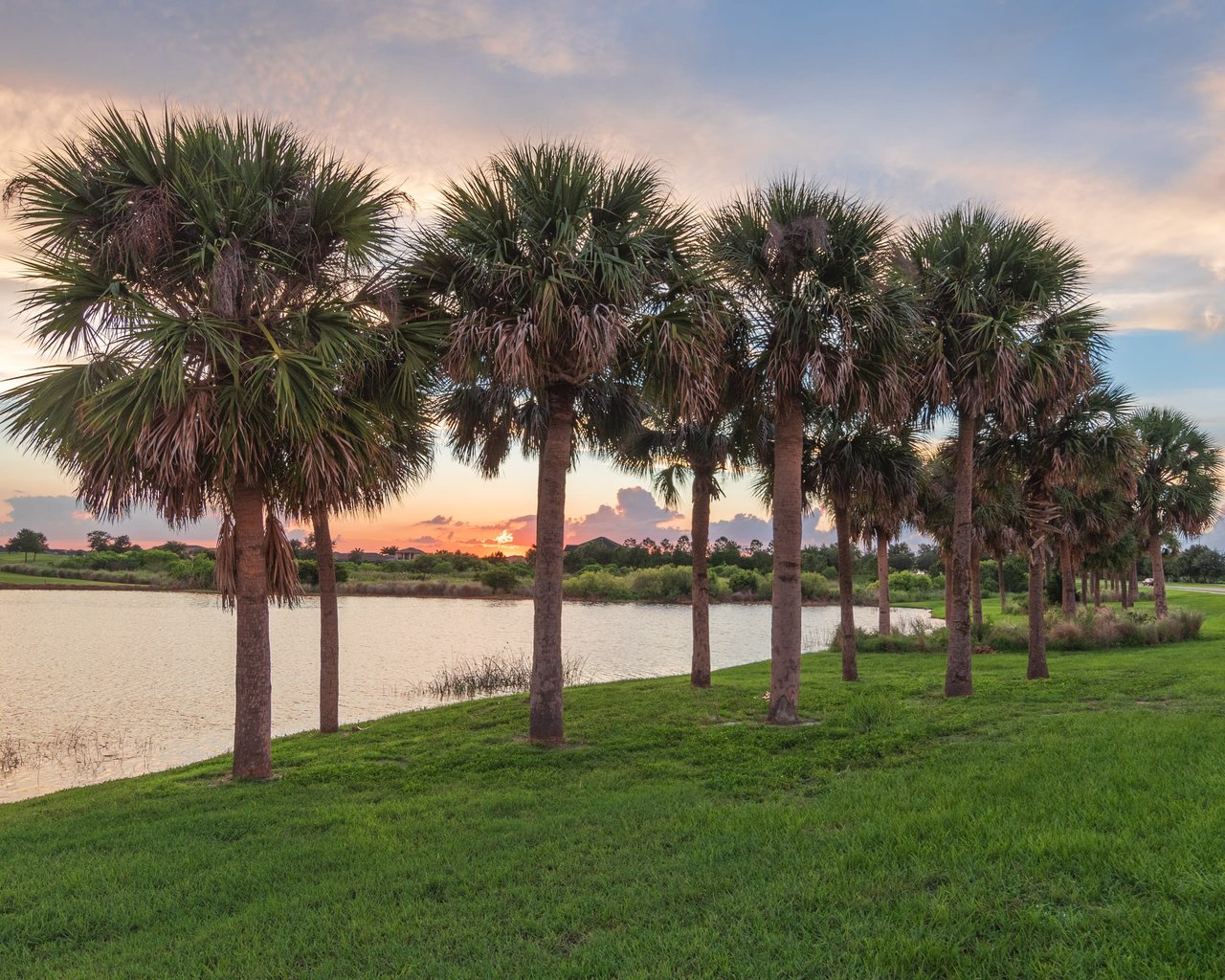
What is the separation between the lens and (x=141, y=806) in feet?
29.8

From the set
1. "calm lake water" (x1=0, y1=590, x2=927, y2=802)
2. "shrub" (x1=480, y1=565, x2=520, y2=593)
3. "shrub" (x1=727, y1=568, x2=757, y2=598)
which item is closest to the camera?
"calm lake water" (x1=0, y1=590, x2=927, y2=802)

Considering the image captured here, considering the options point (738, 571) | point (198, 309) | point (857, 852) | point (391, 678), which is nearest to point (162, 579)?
point (738, 571)

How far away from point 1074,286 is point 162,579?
9186 centimetres

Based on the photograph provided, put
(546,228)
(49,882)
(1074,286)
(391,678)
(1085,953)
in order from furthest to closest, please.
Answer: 1. (391,678)
2. (1074,286)
3. (546,228)
4. (49,882)
5. (1085,953)

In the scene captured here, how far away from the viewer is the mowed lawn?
463 centimetres

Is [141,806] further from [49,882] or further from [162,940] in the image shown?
[162,940]

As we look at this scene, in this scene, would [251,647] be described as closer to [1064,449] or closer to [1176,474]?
[1064,449]

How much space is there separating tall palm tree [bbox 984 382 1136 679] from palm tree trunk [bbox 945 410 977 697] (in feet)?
6.51

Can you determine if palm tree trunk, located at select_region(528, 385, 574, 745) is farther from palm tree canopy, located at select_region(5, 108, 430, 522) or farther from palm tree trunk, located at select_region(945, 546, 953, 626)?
palm tree trunk, located at select_region(945, 546, 953, 626)

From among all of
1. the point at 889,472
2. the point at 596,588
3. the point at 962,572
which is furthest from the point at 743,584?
the point at 962,572

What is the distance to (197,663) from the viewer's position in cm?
2675

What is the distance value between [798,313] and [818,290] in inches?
24.5

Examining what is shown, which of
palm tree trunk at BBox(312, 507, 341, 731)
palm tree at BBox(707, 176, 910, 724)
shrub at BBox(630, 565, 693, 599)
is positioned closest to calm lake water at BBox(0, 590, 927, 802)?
palm tree trunk at BBox(312, 507, 341, 731)

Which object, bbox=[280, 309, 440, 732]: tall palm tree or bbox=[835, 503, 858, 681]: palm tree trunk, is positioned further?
bbox=[835, 503, 858, 681]: palm tree trunk
